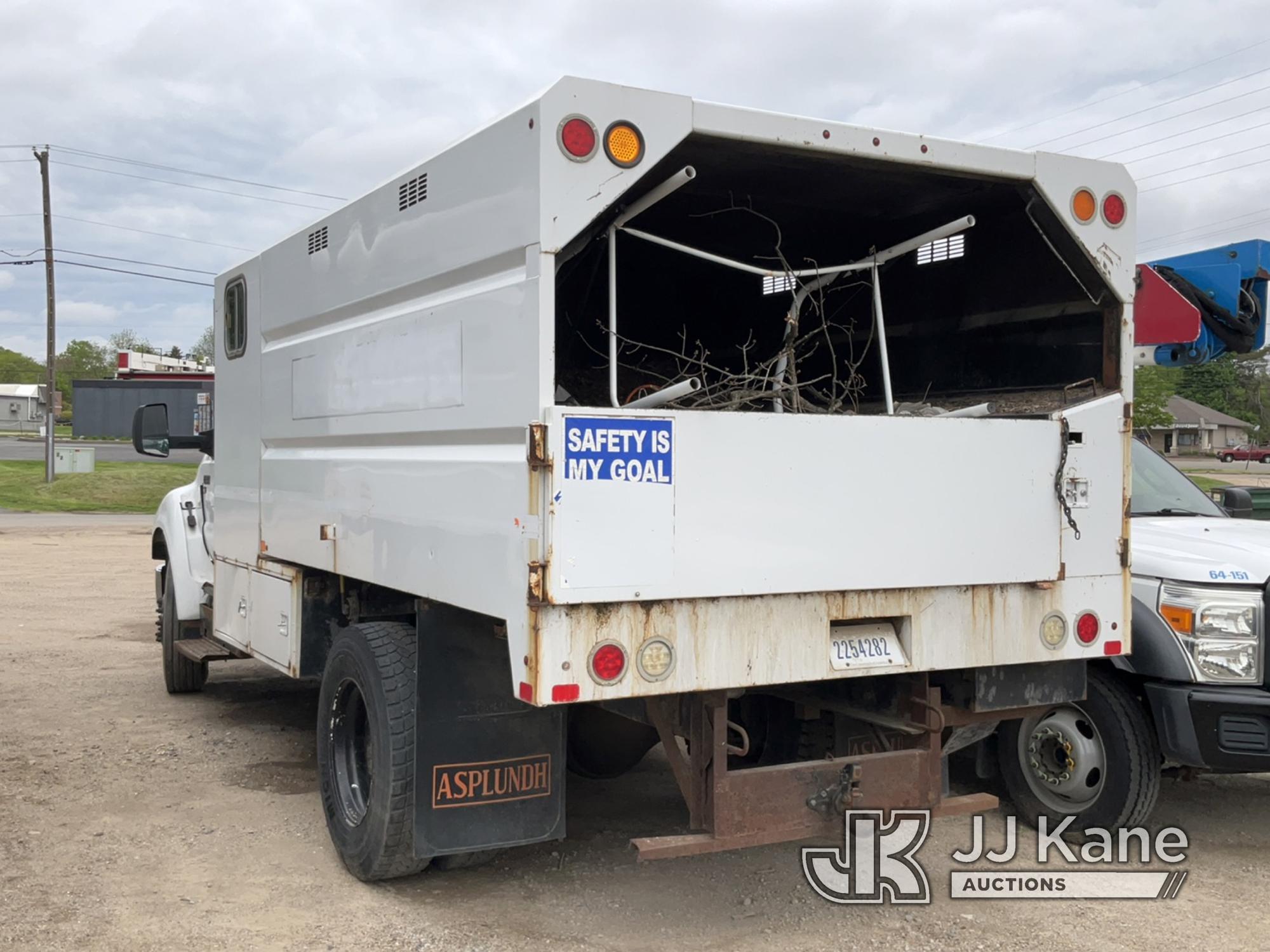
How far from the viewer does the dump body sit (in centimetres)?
371

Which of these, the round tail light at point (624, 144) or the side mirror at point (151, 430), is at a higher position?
the round tail light at point (624, 144)

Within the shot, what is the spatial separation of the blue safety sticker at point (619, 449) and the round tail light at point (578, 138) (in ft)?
2.64

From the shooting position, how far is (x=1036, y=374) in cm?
508

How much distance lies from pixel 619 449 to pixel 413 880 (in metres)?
2.13

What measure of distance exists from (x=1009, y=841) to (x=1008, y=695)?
3.49ft

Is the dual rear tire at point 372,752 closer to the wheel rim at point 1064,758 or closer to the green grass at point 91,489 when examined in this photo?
the wheel rim at point 1064,758

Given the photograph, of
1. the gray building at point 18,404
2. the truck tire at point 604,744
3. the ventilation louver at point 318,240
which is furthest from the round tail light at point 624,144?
the gray building at point 18,404

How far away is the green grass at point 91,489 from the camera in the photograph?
26.4 m

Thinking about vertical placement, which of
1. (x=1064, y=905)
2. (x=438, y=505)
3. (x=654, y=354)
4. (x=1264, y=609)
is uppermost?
(x=654, y=354)

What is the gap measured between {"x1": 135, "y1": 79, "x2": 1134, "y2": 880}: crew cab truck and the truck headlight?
0.61 metres

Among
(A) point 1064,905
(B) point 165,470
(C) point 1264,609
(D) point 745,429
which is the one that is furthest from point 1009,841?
(B) point 165,470

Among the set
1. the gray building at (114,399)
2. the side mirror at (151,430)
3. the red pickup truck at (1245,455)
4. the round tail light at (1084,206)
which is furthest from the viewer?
the red pickup truck at (1245,455)

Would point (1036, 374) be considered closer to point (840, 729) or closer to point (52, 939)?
point (840, 729)

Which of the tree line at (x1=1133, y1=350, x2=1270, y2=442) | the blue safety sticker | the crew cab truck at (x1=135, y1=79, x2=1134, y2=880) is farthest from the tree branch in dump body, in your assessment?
the tree line at (x1=1133, y1=350, x2=1270, y2=442)
